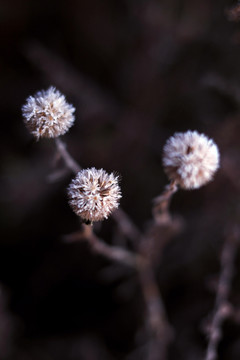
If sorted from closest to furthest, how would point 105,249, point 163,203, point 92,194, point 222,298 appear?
1. point 92,194
2. point 163,203
3. point 105,249
4. point 222,298

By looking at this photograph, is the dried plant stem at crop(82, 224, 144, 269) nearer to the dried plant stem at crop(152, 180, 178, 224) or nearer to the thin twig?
the thin twig

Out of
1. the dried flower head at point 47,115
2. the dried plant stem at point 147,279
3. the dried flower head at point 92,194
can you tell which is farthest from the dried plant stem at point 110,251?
the dried flower head at point 47,115

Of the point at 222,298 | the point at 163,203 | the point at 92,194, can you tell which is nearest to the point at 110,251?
the point at 163,203

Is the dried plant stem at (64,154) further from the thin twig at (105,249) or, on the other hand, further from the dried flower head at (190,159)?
the dried flower head at (190,159)

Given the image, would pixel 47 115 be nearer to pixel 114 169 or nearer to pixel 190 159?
pixel 190 159

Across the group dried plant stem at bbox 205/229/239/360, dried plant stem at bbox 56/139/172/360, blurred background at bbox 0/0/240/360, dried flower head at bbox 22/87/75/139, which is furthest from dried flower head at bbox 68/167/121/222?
blurred background at bbox 0/0/240/360

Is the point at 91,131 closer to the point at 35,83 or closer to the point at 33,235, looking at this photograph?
the point at 35,83
